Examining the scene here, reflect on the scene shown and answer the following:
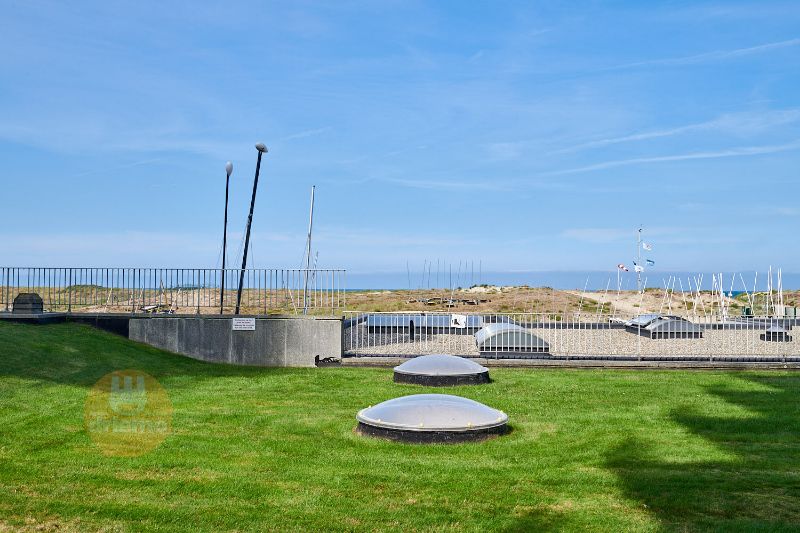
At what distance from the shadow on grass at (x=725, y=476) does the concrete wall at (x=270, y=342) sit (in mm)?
10580

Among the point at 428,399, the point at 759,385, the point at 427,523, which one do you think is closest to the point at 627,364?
the point at 759,385

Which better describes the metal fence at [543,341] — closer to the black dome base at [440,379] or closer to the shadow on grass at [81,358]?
the shadow on grass at [81,358]

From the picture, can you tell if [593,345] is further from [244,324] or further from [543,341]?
[244,324]

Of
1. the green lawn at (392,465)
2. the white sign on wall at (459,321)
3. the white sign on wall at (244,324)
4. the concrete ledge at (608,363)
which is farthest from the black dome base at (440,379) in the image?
the white sign on wall at (459,321)

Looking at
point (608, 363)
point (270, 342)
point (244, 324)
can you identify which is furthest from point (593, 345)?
point (244, 324)

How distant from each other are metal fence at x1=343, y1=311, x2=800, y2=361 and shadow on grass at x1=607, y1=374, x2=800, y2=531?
28.3 ft

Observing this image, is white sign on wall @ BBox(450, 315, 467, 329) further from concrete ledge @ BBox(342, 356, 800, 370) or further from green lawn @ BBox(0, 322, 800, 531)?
green lawn @ BBox(0, 322, 800, 531)

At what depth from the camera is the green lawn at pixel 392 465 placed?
740 cm

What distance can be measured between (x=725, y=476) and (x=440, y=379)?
801cm

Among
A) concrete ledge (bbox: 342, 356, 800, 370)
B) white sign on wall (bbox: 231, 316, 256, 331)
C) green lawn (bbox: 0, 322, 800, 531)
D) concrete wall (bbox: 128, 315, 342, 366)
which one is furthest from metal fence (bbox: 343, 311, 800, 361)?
green lawn (bbox: 0, 322, 800, 531)

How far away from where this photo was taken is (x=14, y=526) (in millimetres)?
6930

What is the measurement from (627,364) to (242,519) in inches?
624

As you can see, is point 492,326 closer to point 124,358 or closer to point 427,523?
point 124,358

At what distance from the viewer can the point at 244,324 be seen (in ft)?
69.8
